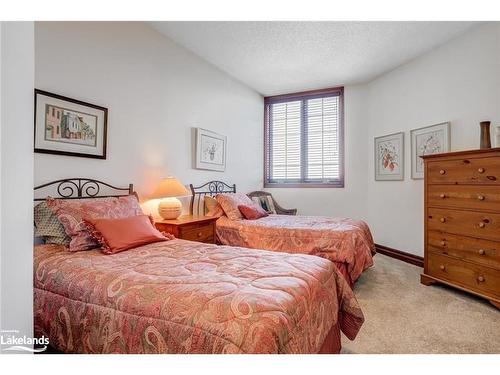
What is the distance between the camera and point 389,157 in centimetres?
428

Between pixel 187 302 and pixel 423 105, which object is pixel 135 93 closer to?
pixel 187 302

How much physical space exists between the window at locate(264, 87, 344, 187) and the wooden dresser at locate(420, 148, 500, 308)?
2.00 metres

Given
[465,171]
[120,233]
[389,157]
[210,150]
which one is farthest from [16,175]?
[389,157]

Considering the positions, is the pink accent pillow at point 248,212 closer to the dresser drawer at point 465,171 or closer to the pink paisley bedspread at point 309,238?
the pink paisley bedspread at point 309,238

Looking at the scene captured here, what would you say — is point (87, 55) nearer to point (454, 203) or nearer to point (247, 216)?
point (247, 216)

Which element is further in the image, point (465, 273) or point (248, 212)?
point (248, 212)

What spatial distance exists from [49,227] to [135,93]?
5.06 ft

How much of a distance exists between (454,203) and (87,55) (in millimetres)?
3639

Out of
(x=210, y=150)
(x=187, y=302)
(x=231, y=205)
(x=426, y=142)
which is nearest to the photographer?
(x=187, y=302)

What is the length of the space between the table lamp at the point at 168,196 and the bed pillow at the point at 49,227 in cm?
96

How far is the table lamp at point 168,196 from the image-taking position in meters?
2.78

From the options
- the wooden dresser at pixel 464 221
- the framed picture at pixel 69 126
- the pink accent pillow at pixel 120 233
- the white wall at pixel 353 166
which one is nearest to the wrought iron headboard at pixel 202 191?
the framed picture at pixel 69 126
